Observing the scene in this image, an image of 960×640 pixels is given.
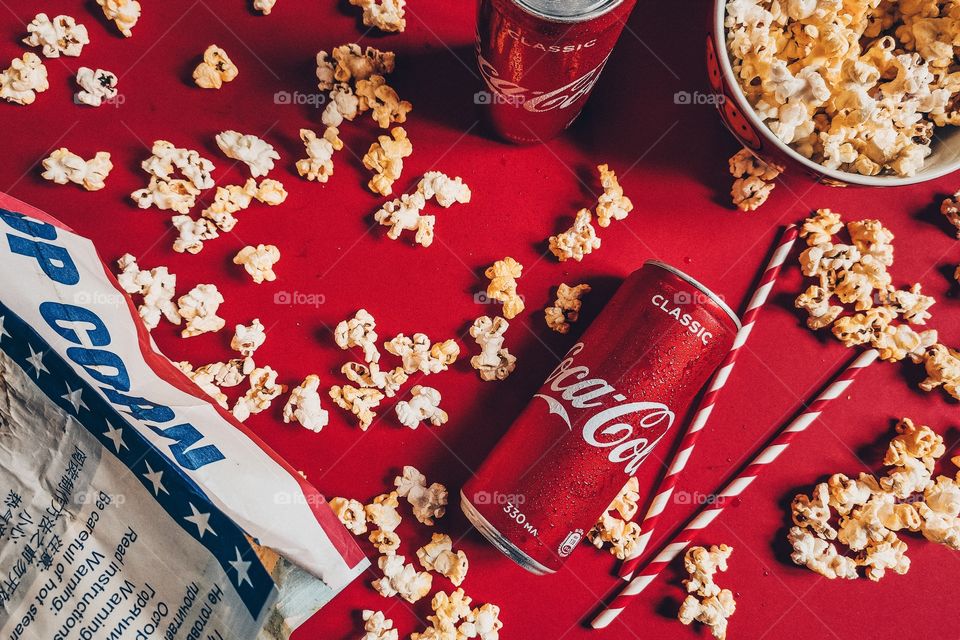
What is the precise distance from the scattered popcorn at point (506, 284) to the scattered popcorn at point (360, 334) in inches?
9.1

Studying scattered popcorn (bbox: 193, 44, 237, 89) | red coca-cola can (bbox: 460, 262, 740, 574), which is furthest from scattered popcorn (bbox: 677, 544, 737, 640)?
scattered popcorn (bbox: 193, 44, 237, 89)

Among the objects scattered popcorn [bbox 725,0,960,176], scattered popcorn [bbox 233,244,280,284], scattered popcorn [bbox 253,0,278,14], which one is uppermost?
scattered popcorn [bbox 725,0,960,176]

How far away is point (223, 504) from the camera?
0.85 metres

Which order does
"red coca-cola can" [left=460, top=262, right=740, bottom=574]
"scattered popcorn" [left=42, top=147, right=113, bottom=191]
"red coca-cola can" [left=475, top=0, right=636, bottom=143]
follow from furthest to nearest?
1. "scattered popcorn" [left=42, top=147, right=113, bottom=191]
2. "red coca-cola can" [left=460, top=262, right=740, bottom=574]
3. "red coca-cola can" [left=475, top=0, right=636, bottom=143]

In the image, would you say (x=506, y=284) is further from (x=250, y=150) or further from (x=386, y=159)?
(x=250, y=150)

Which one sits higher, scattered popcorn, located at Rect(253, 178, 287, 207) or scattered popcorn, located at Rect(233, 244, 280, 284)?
scattered popcorn, located at Rect(253, 178, 287, 207)

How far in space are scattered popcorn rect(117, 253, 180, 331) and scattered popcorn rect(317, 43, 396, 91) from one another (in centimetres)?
46

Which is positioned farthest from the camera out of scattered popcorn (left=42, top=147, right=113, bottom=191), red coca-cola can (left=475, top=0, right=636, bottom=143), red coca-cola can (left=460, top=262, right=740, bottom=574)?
scattered popcorn (left=42, top=147, right=113, bottom=191)

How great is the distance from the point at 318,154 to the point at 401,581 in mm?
794

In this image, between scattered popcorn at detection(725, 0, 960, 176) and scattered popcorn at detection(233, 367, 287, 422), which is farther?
scattered popcorn at detection(233, 367, 287, 422)

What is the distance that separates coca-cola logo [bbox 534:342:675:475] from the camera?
3.30ft

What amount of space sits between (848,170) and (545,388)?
23.9 inches

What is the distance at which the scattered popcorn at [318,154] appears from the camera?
117 cm

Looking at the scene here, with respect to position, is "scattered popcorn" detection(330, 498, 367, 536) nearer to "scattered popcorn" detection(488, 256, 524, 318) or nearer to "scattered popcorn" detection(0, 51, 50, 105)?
"scattered popcorn" detection(488, 256, 524, 318)
